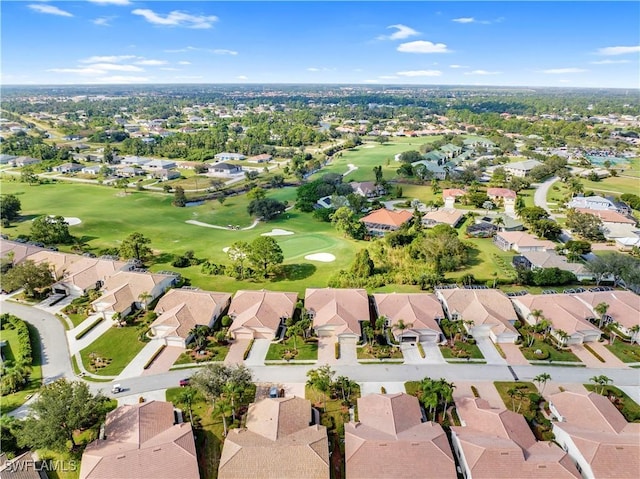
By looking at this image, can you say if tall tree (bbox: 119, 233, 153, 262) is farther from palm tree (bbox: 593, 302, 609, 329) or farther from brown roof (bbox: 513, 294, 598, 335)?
palm tree (bbox: 593, 302, 609, 329)

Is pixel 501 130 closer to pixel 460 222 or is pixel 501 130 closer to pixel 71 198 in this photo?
pixel 460 222

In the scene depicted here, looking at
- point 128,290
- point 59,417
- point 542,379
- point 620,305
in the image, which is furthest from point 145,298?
point 620,305

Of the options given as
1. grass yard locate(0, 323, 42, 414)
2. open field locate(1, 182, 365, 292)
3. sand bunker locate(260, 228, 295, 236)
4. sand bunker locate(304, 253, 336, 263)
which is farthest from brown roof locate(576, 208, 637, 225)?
grass yard locate(0, 323, 42, 414)

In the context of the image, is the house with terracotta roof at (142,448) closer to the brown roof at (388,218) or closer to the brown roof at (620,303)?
the brown roof at (620,303)

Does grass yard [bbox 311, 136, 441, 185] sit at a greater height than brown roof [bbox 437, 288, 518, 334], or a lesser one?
greater

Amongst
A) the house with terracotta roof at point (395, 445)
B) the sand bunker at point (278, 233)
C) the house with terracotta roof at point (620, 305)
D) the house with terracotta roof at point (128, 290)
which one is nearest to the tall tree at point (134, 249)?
the house with terracotta roof at point (128, 290)

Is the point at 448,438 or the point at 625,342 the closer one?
the point at 448,438

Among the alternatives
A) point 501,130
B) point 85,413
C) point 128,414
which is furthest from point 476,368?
point 501,130
